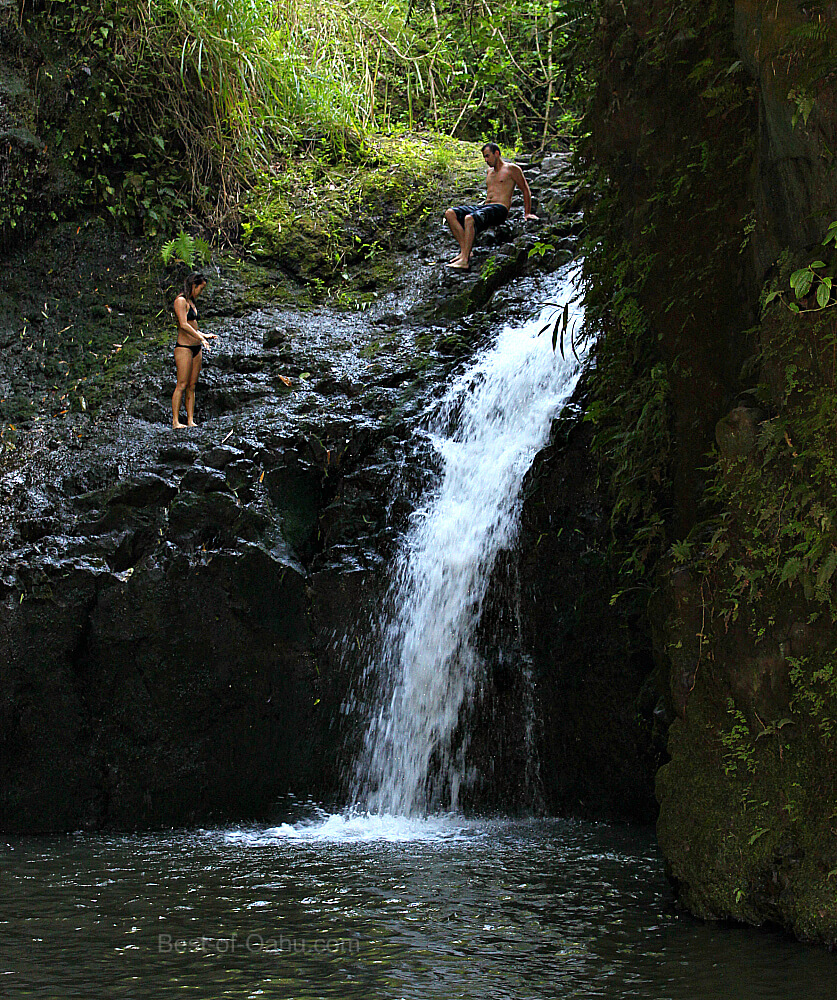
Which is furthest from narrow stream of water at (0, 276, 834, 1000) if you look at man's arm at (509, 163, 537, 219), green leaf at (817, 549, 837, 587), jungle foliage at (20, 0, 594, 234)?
jungle foliage at (20, 0, 594, 234)

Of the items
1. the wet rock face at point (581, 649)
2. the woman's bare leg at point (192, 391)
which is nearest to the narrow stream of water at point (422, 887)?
the wet rock face at point (581, 649)

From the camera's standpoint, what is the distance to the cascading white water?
7.25 meters

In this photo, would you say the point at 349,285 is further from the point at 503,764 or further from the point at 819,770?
the point at 819,770

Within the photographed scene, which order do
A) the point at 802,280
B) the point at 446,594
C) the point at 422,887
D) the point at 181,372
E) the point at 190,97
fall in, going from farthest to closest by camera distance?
the point at 190,97, the point at 181,372, the point at 446,594, the point at 422,887, the point at 802,280

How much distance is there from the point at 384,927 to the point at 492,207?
7950mm

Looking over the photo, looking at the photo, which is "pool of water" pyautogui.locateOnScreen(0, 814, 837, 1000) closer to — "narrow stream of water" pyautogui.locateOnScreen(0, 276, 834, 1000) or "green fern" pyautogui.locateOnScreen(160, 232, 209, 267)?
"narrow stream of water" pyautogui.locateOnScreen(0, 276, 834, 1000)

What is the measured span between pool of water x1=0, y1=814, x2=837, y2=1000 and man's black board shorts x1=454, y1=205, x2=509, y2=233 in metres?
6.43

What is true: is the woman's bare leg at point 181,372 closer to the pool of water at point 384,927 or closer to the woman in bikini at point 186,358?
the woman in bikini at point 186,358

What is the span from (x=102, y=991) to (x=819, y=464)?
10.8ft

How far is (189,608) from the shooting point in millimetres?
7609

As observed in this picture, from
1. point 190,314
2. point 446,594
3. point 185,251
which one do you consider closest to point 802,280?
point 446,594

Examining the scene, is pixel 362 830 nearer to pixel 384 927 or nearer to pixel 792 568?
pixel 384 927

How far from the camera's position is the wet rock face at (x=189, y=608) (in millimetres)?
7516

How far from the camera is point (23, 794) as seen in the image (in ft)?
24.5
